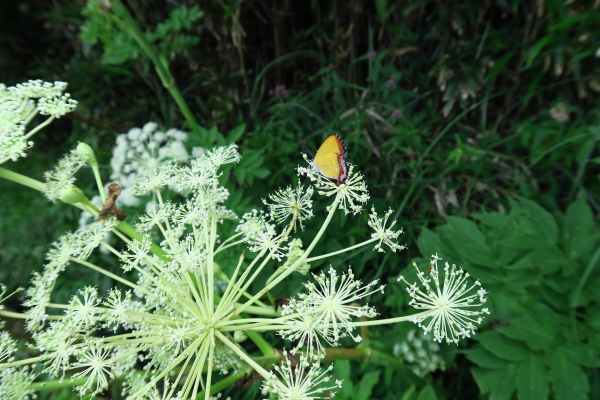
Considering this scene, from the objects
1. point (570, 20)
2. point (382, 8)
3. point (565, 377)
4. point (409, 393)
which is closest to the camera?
point (565, 377)

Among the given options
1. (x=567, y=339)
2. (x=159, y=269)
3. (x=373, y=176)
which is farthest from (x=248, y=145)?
(x=567, y=339)

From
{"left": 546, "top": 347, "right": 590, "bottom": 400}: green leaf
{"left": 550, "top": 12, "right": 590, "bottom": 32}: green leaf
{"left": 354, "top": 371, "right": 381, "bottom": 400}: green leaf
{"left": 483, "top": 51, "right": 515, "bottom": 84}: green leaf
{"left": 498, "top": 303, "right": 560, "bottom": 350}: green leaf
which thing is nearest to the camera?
{"left": 546, "top": 347, "right": 590, "bottom": 400}: green leaf

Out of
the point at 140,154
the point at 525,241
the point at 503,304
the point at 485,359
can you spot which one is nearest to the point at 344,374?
the point at 485,359

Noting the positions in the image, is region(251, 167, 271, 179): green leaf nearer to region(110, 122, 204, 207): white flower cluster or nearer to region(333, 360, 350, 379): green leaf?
region(110, 122, 204, 207): white flower cluster

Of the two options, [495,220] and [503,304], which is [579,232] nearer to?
[495,220]

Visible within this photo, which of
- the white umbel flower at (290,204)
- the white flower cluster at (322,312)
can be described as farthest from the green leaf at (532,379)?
the white umbel flower at (290,204)

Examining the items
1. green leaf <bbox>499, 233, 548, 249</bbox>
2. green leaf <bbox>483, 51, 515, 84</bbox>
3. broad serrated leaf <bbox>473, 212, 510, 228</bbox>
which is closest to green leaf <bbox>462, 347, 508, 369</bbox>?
green leaf <bbox>499, 233, 548, 249</bbox>
